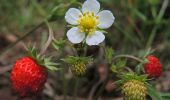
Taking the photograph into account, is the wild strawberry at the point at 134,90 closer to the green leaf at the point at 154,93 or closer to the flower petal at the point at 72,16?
the green leaf at the point at 154,93

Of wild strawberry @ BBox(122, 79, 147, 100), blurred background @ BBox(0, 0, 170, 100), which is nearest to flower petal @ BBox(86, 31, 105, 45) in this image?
wild strawberry @ BBox(122, 79, 147, 100)

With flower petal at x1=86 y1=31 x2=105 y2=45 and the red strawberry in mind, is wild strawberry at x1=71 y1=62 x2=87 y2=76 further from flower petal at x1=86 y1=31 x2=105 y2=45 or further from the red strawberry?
the red strawberry

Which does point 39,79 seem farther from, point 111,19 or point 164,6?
point 164,6

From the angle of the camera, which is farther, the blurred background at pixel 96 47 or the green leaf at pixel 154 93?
the blurred background at pixel 96 47

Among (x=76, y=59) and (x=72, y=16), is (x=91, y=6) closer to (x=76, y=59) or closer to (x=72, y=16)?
(x=72, y=16)

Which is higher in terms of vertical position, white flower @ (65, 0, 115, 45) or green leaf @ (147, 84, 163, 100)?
white flower @ (65, 0, 115, 45)

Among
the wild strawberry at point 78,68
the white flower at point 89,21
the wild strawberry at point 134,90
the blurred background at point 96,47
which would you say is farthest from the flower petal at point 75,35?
the blurred background at point 96,47

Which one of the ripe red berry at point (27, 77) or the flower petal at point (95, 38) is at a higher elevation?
the flower petal at point (95, 38)

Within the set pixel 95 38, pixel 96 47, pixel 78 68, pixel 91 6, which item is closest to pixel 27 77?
pixel 78 68
